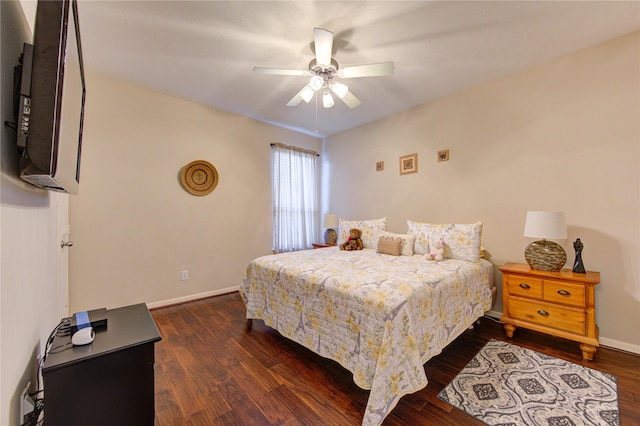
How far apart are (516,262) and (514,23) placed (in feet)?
7.27

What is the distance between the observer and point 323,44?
6.14ft

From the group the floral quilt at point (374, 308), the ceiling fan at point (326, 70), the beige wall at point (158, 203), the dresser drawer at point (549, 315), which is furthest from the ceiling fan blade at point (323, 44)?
the dresser drawer at point (549, 315)

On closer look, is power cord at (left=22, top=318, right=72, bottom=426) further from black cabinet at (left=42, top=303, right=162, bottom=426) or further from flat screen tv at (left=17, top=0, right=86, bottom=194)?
flat screen tv at (left=17, top=0, right=86, bottom=194)

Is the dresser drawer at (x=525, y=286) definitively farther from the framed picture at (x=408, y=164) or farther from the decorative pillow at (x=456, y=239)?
the framed picture at (x=408, y=164)

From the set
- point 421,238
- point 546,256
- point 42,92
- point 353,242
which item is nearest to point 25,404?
point 42,92

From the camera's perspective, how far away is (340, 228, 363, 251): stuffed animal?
3.31m

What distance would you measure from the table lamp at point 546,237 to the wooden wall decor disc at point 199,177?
368cm

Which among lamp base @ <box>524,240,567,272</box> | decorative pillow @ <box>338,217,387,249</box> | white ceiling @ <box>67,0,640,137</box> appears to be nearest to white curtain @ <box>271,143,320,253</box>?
decorative pillow @ <box>338,217,387,249</box>

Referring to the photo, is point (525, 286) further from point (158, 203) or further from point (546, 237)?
point (158, 203)

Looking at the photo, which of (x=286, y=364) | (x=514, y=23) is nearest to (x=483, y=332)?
(x=286, y=364)

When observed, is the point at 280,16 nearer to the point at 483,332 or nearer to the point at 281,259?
the point at 281,259

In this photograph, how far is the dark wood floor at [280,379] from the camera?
1484mm

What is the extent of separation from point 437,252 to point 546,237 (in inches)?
34.3

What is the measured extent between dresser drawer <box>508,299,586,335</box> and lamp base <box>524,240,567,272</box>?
0.33 meters
